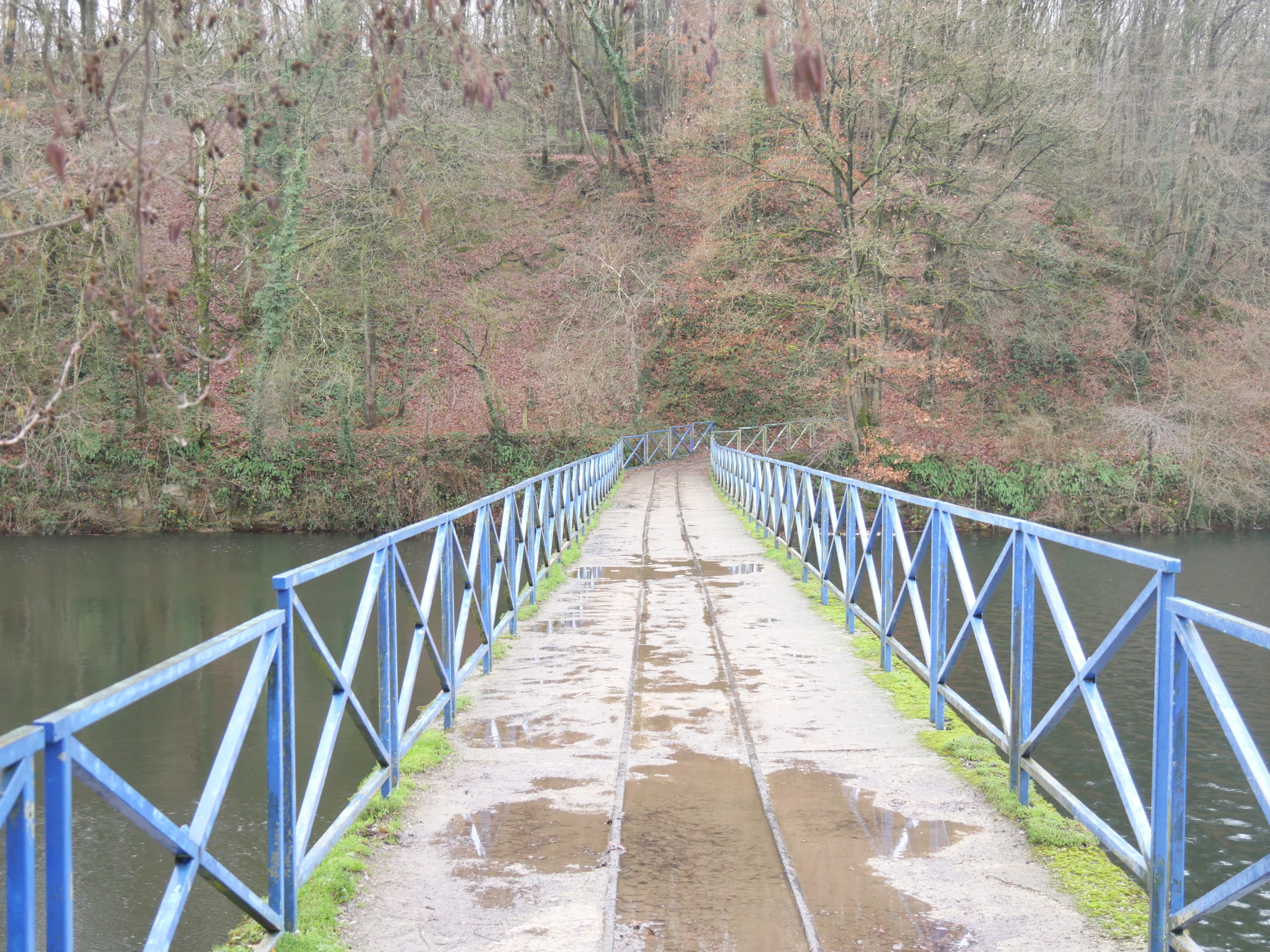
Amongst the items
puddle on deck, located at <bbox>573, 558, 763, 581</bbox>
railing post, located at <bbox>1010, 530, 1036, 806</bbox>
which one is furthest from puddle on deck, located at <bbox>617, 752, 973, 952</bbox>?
puddle on deck, located at <bbox>573, 558, 763, 581</bbox>

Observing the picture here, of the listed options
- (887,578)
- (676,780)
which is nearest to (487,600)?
(676,780)

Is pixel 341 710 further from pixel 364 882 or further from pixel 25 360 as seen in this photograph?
pixel 25 360

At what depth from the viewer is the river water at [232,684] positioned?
25.4 feet

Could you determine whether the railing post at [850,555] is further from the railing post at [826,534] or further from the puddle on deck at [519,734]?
the puddle on deck at [519,734]

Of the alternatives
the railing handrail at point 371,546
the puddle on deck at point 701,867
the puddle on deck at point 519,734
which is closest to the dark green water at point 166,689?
the puddle on deck at point 519,734

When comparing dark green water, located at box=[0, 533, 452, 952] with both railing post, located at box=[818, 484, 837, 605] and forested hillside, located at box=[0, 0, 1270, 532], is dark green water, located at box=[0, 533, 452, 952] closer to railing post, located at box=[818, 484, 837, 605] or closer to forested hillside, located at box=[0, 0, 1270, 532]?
forested hillside, located at box=[0, 0, 1270, 532]

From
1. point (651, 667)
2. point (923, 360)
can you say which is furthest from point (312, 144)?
point (651, 667)

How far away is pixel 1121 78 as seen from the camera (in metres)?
30.5

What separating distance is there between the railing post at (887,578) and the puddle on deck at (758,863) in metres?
2.08

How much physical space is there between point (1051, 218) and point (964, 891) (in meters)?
30.6

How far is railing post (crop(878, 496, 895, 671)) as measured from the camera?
6.41 m

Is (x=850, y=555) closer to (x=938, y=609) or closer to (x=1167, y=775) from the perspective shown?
(x=938, y=609)

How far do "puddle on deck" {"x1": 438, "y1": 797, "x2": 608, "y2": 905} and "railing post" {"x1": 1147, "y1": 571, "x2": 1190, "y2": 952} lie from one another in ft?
5.67

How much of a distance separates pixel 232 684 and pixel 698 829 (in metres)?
10.2
